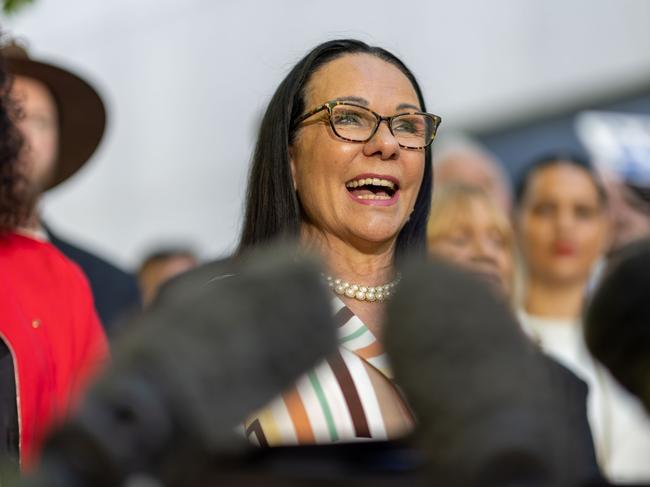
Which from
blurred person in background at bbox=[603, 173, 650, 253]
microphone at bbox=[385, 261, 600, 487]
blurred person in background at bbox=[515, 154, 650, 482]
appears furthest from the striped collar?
blurred person in background at bbox=[603, 173, 650, 253]

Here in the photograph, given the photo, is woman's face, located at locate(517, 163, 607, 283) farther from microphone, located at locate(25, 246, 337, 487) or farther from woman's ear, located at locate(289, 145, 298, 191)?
microphone, located at locate(25, 246, 337, 487)

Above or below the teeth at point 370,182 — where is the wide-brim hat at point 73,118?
below

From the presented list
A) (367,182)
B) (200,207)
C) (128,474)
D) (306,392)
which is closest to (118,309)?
(367,182)

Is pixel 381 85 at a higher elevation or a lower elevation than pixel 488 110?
higher

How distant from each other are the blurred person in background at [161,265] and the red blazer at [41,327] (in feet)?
9.48

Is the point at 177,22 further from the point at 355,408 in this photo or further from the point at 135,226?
the point at 355,408

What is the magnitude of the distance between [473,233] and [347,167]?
1.88m

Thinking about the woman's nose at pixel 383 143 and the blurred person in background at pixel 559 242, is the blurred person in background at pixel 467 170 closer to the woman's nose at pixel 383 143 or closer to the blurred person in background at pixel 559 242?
the blurred person in background at pixel 559 242

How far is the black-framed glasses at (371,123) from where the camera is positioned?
9.77 ft

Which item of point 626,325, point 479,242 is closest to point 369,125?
point 626,325

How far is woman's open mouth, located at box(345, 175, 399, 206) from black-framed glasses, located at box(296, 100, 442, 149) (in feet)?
0.30

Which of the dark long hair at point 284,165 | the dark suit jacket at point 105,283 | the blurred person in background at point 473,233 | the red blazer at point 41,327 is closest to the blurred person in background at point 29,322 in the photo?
the red blazer at point 41,327

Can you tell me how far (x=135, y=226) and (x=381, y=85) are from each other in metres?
9.32

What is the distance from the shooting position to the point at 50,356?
317 centimetres
